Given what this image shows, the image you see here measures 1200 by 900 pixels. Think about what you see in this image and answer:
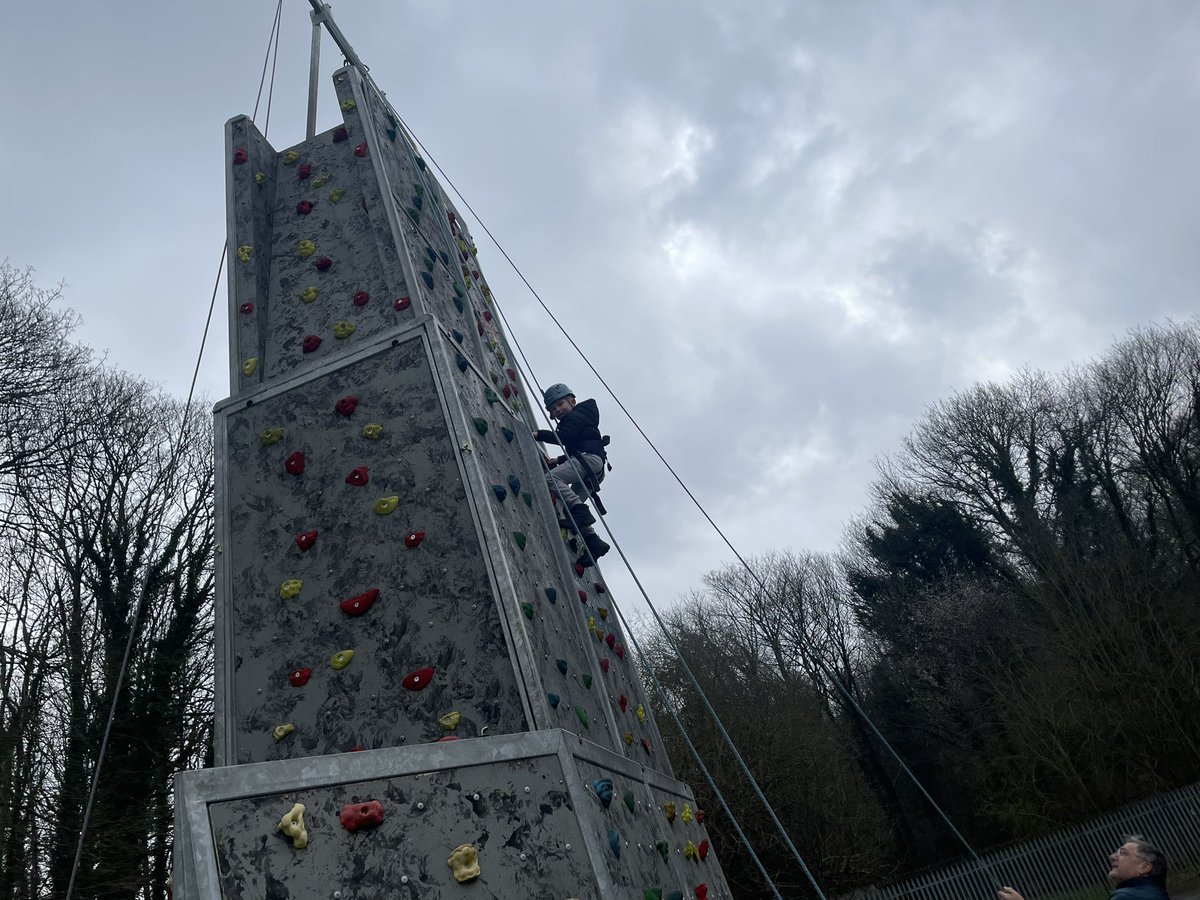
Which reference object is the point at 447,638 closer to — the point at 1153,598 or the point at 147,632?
the point at 147,632

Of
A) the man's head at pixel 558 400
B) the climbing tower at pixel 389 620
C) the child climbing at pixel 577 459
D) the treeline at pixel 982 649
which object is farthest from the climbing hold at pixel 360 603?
the treeline at pixel 982 649

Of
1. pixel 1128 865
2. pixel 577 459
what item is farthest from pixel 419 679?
pixel 1128 865

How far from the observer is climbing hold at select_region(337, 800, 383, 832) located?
10.8 ft

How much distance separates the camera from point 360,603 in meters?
4.54

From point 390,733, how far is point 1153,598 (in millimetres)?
22757

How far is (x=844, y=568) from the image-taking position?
34.5 meters

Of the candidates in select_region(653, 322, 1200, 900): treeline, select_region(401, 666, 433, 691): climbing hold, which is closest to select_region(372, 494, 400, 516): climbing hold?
select_region(401, 666, 433, 691): climbing hold

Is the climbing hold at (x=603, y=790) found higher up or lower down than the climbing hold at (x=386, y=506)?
lower down

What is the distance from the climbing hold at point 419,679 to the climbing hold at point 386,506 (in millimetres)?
909

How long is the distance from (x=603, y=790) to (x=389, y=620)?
4.37 feet


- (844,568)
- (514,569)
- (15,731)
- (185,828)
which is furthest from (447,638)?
(844,568)

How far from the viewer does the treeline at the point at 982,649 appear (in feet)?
65.1

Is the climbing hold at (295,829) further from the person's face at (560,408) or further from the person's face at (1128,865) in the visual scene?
the person's face at (560,408)

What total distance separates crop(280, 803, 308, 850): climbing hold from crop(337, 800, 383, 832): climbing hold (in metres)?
0.13
